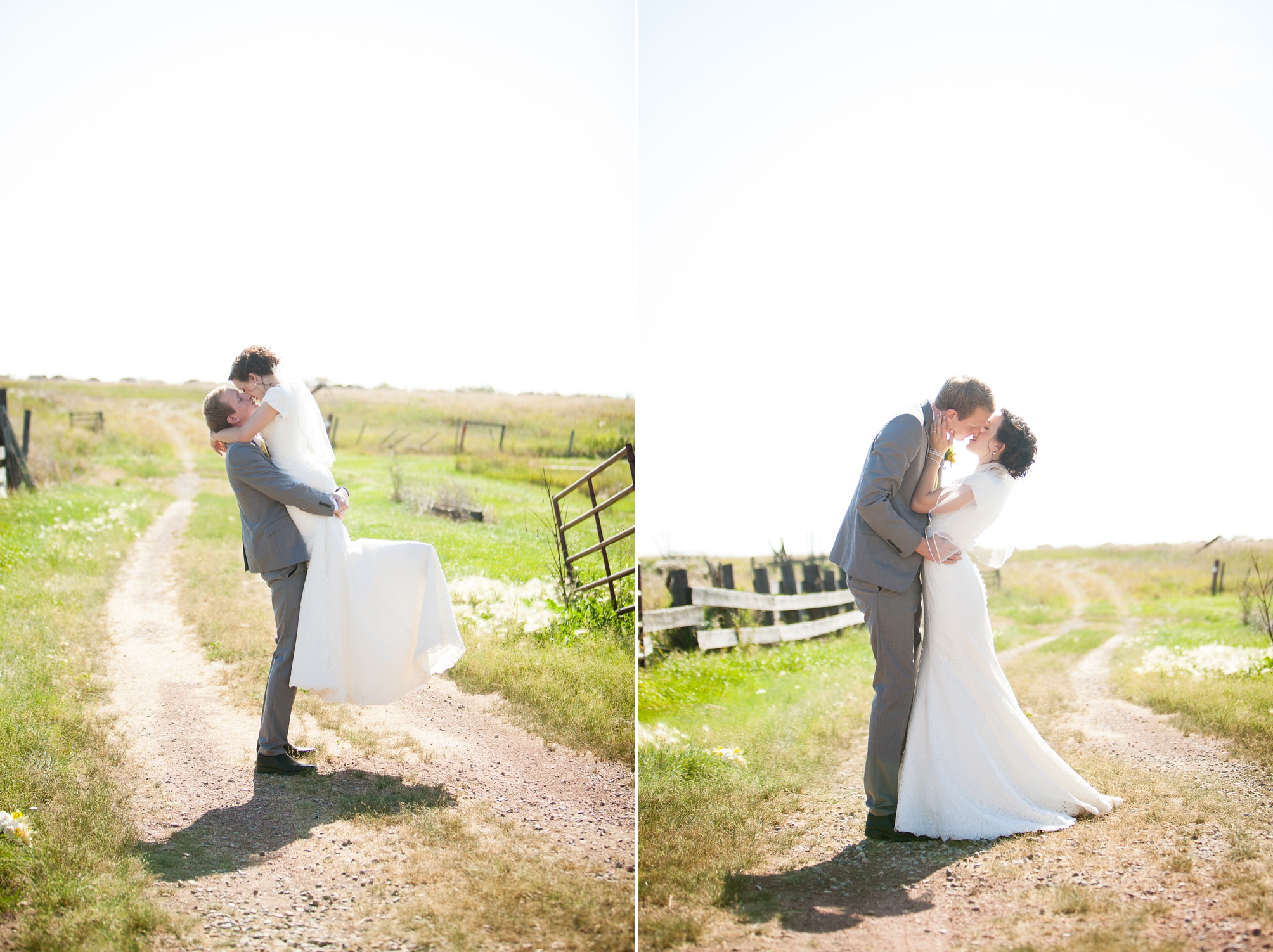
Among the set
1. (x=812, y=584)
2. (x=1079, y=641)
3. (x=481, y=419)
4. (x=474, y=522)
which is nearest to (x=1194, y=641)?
(x=1079, y=641)

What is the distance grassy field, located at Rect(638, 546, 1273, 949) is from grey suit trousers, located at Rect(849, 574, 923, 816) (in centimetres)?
21

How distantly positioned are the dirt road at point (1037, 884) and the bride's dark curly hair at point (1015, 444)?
1258 millimetres

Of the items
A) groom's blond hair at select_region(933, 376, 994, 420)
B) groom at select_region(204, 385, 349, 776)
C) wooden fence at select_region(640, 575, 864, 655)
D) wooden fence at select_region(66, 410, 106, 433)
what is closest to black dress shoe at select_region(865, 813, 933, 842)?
groom's blond hair at select_region(933, 376, 994, 420)

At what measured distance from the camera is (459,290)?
5379mm

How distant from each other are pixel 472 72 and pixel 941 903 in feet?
14.9

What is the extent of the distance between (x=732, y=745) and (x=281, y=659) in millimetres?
2215

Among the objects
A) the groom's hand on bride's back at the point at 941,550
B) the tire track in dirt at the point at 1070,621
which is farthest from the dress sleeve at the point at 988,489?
the tire track in dirt at the point at 1070,621

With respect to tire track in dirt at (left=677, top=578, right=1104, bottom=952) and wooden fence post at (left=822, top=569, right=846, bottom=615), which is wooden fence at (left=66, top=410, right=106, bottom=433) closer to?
tire track in dirt at (left=677, top=578, right=1104, bottom=952)

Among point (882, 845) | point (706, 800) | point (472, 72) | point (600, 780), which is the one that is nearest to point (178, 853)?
point (600, 780)

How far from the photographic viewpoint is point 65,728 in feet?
12.2

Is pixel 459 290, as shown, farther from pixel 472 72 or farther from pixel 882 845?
pixel 882 845

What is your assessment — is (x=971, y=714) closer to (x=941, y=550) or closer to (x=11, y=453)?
(x=941, y=550)

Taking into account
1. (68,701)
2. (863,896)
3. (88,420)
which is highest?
(88,420)

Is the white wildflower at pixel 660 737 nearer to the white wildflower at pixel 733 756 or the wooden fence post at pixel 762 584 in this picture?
the white wildflower at pixel 733 756
